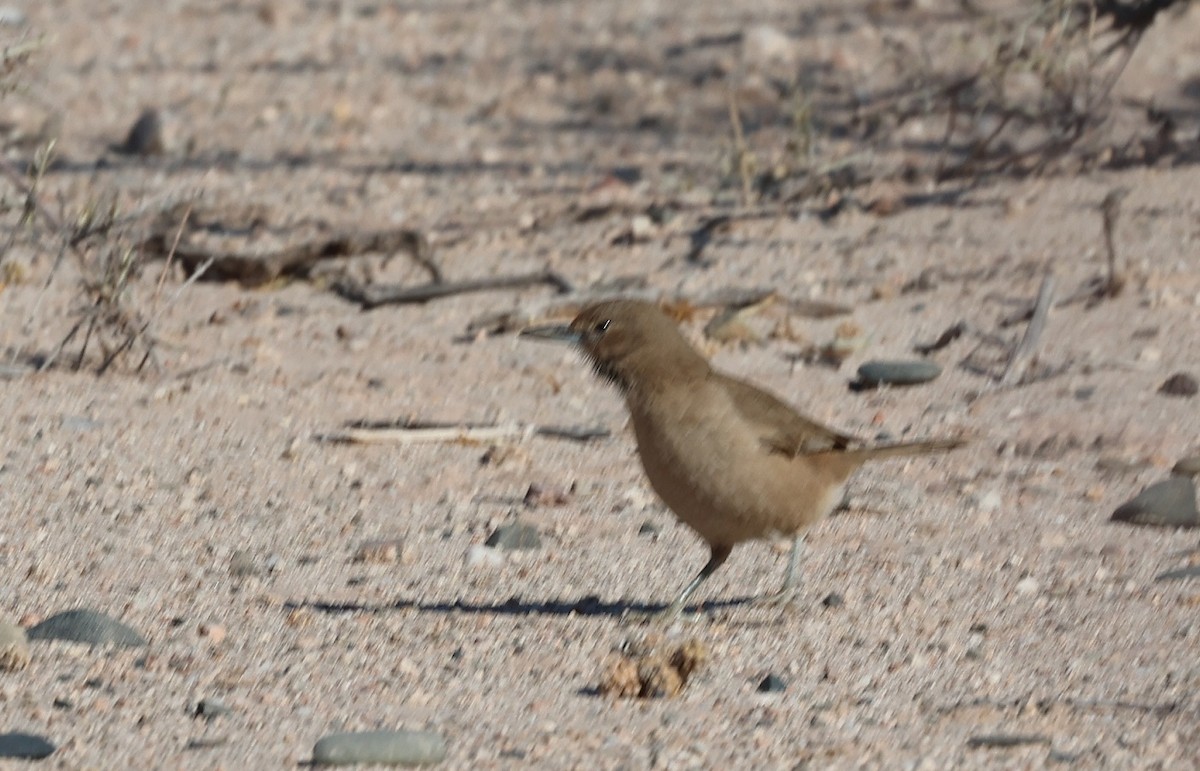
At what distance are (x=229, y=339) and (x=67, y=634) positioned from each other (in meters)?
3.04

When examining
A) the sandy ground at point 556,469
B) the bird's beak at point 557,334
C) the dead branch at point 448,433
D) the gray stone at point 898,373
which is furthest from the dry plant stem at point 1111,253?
the bird's beak at point 557,334

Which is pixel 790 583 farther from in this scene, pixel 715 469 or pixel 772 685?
pixel 772 685

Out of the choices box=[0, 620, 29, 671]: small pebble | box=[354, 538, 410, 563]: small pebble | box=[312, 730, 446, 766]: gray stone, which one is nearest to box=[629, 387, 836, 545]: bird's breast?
box=[354, 538, 410, 563]: small pebble

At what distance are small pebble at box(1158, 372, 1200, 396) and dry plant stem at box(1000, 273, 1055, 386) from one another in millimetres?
519

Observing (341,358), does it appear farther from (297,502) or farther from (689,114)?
(689,114)

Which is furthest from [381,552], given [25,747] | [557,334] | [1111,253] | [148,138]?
[148,138]

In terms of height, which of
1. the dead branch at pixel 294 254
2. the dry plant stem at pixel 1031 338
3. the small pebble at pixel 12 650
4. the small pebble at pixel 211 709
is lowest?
the dead branch at pixel 294 254

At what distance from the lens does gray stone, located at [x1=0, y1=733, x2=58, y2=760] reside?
13.0 feet

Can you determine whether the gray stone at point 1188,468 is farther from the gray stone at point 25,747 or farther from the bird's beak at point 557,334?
the gray stone at point 25,747

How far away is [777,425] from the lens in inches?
200

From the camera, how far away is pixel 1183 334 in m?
6.86

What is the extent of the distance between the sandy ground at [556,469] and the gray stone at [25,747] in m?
0.03

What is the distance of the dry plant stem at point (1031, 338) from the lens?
6.73 m

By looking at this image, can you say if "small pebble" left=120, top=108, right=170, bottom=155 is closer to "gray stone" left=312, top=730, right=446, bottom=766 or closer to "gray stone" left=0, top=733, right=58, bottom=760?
"gray stone" left=0, top=733, right=58, bottom=760
